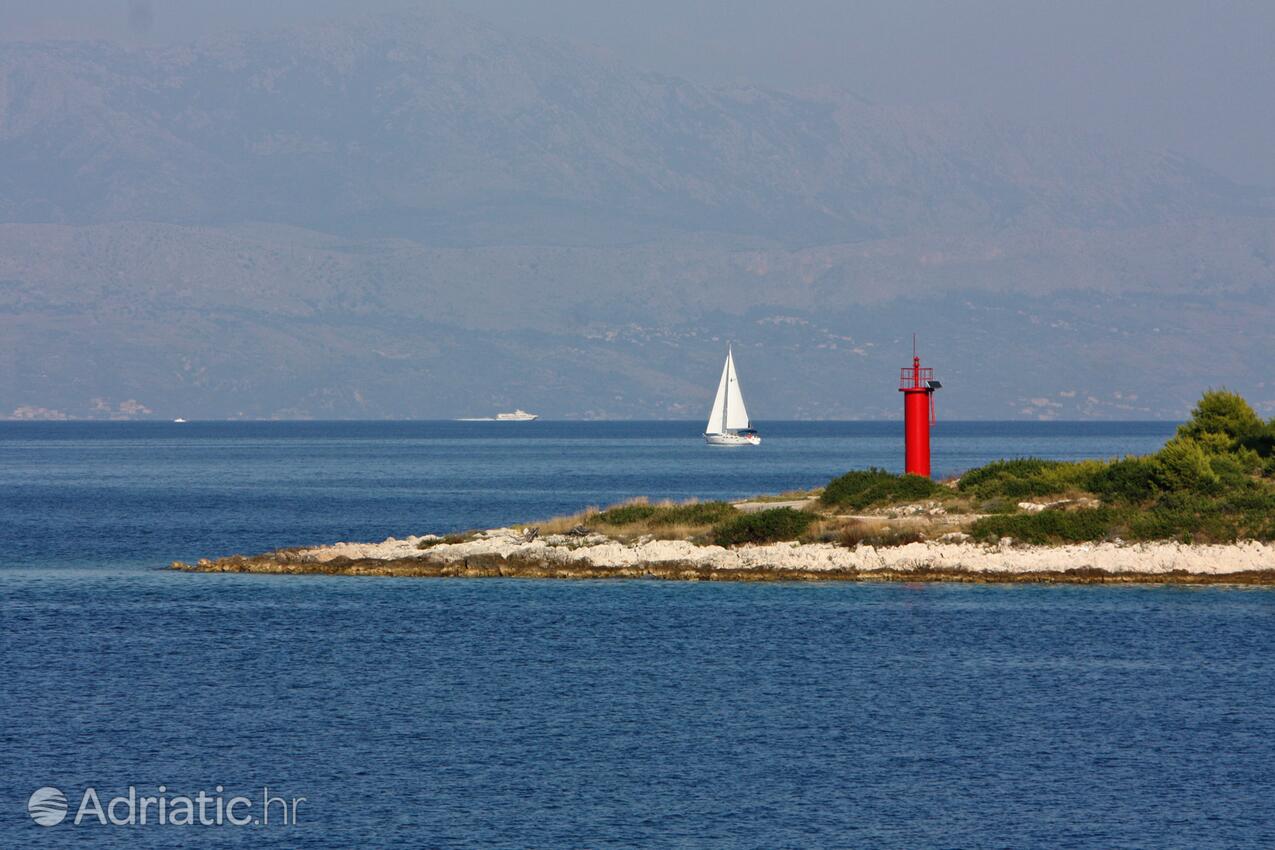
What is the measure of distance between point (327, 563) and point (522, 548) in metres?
6.75

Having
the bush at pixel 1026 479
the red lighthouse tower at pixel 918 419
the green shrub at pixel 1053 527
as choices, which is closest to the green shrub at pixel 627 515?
the red lighthouse tower at pixel 918 419

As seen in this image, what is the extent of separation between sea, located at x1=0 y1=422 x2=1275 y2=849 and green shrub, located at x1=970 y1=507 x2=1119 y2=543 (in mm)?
3695

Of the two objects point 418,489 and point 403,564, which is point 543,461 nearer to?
point 418,489

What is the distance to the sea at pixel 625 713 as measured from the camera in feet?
86.3

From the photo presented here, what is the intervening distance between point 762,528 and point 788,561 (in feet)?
11.0

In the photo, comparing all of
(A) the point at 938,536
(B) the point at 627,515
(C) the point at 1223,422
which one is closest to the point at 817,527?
(A) the point at 938,536

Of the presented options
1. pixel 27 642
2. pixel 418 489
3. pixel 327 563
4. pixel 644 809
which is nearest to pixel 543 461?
pixel 418 489

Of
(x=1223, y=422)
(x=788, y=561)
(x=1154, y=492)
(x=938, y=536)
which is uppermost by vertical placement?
→ (x=1223, y=422)

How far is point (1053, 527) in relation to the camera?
180ft

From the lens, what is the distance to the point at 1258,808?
87.4ft

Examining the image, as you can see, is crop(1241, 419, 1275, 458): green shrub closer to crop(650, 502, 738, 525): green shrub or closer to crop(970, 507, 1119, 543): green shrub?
crop(970, 507, 1119, 543): green shrub

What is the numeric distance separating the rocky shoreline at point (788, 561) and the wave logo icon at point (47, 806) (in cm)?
2807

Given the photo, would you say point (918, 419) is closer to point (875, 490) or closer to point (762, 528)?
point (875, 490)

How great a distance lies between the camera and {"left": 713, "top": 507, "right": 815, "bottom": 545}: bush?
188 ft
